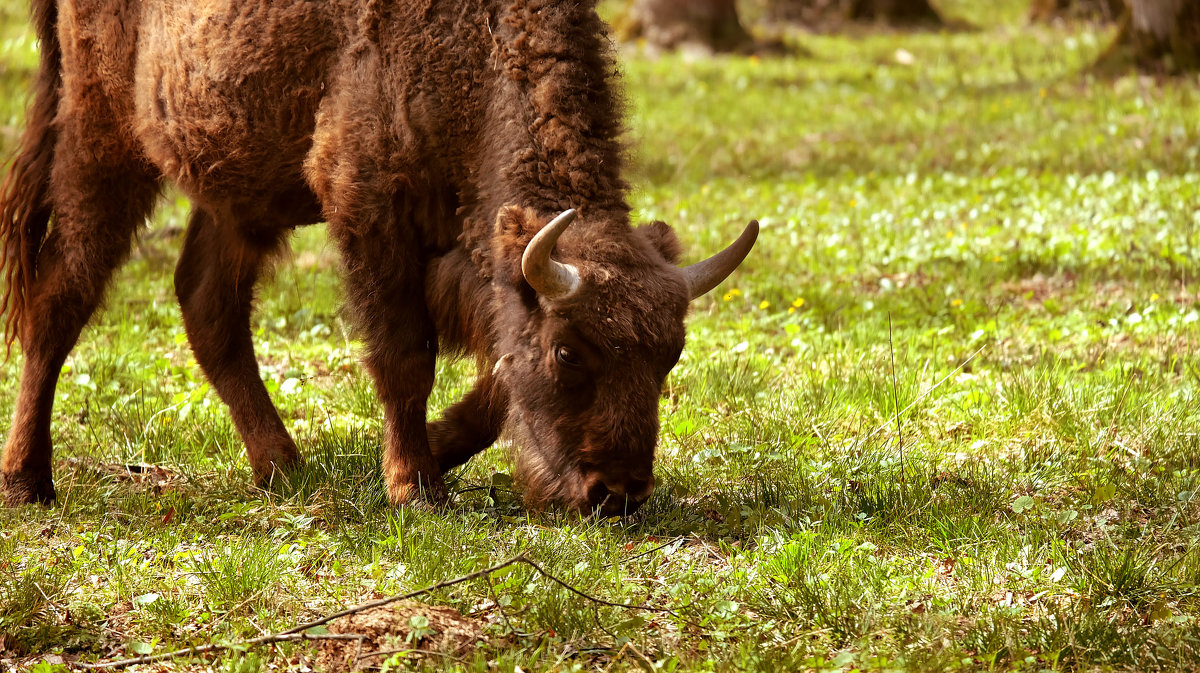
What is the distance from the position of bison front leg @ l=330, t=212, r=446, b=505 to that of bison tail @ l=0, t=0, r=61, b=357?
62.7 inches

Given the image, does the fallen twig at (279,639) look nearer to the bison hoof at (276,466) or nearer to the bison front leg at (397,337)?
the bison front leg at (397,337)

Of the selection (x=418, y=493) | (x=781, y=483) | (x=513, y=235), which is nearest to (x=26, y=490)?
(x=418, y=493)

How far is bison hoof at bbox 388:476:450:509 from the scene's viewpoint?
4.49 meters

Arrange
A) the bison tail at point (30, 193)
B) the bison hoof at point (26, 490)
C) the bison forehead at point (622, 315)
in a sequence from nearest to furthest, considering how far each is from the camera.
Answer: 1. the bison forehead at point (622, 315)
2. the bison hoof at point (26, 490)
3. the bison tail at point (30, 193)

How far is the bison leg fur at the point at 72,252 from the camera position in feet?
16.6

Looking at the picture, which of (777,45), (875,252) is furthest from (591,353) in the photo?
(777,45)

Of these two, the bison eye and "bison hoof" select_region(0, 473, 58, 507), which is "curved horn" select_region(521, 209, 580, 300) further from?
"bison hoof" select_region(0, 473, 58, 507)

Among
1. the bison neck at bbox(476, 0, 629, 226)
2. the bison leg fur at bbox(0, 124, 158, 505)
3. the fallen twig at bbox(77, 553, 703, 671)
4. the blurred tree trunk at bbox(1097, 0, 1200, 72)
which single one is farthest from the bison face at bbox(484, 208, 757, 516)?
the blurred tree trunk at bbox(1097, 0, 1200, 72)

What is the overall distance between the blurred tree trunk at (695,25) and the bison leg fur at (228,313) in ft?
47.2

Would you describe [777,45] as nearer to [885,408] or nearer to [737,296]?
[737,296]

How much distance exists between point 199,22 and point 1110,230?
6.30 m

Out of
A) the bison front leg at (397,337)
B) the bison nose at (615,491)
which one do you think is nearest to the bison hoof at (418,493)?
the bison front leg at (397,337)

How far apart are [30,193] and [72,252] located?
0.38 meters

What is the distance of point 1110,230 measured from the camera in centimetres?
844
